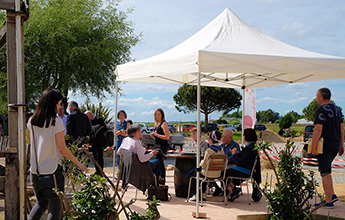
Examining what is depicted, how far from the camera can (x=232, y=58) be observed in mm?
5852

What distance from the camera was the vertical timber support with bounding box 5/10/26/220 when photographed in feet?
13.7

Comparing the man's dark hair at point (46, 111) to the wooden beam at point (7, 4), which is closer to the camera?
the man's dark hair at point (46, 111)

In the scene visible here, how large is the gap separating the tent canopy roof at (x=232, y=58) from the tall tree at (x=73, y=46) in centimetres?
1257

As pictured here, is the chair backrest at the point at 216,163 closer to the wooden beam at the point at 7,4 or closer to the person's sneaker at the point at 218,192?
the person's sneaker at the point at 218,192

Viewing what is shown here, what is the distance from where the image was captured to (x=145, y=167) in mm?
6594

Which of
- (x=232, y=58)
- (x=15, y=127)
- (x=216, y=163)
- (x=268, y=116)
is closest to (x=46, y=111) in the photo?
(x=15, y=127)

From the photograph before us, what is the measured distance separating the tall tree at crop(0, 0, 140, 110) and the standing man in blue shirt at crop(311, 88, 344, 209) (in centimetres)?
1523

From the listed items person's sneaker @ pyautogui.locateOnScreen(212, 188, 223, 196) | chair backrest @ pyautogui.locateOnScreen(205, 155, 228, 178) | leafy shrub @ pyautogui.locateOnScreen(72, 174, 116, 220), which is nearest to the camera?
leafy shrub @ pyautogui.locateOnScreen(72, 174, 116, 220)

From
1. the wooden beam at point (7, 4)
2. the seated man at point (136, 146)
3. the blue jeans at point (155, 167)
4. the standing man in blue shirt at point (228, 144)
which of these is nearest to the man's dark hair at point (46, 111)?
the wooden beam at point (7, 4)

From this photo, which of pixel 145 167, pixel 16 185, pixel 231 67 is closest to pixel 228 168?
pixel 145 167

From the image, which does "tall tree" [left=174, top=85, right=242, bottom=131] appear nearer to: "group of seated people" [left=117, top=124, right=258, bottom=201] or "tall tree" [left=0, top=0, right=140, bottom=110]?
"tall tree" [left=0, top=0, right=140, bottom=110]

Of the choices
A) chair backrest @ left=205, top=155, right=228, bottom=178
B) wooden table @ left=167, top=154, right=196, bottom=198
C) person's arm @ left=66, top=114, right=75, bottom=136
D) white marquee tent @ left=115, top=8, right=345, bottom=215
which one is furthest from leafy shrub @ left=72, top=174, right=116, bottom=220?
person's arm @ left=66, top=114, right=75, bottom=136

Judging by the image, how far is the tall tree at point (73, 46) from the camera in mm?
19250

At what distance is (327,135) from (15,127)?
4691 millimetres
